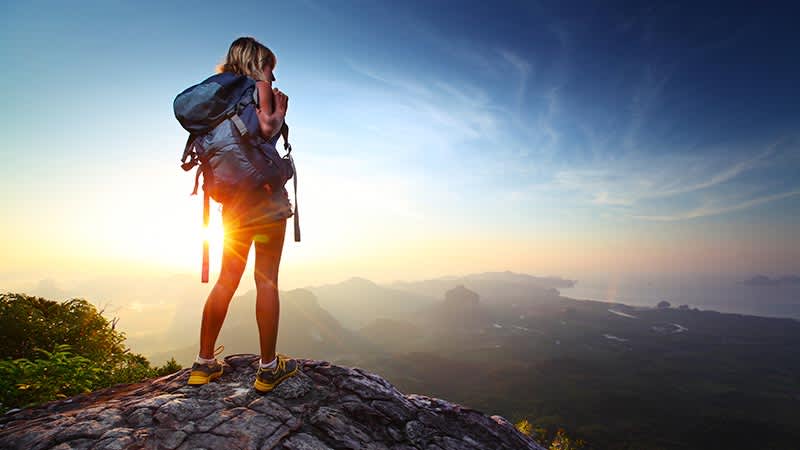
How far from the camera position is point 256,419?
3207mm

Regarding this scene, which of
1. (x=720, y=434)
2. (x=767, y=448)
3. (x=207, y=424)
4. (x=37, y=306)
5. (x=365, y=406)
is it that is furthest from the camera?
(x=720, y=434)

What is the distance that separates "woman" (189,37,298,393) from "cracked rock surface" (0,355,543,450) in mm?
339

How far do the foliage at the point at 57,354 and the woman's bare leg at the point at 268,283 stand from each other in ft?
10.7

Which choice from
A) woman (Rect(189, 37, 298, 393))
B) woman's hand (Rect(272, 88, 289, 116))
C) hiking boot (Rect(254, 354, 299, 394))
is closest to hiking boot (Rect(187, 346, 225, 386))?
woman (Rect(189, 37, 298, 393))

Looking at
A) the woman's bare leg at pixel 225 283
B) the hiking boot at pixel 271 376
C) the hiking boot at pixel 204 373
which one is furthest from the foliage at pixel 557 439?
the woman's bare leg at pixel 225 283

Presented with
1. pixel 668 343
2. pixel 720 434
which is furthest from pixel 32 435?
pixel 668 343

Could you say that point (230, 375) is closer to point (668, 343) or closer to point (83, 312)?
point (83, 312)

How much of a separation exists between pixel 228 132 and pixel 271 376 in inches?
A: 107

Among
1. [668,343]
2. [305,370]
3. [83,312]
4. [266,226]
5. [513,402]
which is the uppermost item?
[266,226]

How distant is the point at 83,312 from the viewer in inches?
286

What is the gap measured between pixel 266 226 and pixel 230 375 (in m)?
2.09

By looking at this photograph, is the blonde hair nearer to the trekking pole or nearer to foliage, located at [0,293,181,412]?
the trekking pole

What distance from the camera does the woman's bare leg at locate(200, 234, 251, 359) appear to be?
Answer: 3400 mm

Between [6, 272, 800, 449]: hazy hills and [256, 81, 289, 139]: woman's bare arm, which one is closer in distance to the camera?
[256, 81, 289, 139]: woman's bare arm
